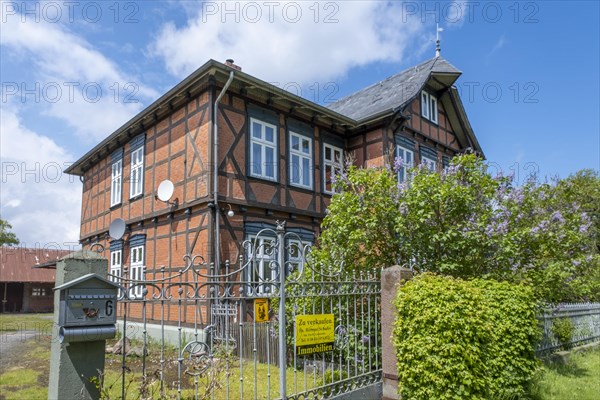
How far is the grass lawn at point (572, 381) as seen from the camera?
6.44 meters

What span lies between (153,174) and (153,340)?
16.3 feet

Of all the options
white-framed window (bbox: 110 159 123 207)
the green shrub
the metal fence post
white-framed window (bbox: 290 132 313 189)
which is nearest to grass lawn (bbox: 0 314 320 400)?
the metal fence post

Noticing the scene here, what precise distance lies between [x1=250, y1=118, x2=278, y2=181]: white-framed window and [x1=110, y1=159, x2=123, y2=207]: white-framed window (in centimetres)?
605

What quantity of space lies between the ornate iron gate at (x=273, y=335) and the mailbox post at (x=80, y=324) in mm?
183

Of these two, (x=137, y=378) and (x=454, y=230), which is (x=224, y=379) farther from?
(x=454, y=230)

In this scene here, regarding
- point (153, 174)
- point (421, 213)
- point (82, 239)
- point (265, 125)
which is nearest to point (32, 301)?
point (82, 239)

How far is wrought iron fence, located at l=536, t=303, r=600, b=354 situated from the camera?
8906 mm

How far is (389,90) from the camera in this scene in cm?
1650

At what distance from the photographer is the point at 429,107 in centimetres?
1703

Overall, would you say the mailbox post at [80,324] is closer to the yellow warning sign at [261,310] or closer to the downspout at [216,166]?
the yellow warning sign at [261,310]

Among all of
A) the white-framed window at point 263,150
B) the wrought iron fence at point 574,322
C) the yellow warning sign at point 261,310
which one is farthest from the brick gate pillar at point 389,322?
the white-framed window at point 263,150

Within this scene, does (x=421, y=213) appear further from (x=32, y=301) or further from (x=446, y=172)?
(x=32, y=301)

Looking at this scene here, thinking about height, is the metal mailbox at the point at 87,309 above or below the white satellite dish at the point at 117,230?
below

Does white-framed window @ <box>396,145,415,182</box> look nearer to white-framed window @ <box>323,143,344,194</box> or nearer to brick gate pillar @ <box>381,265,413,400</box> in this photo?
white-framed window @ <box>323,143,344,194</box>
